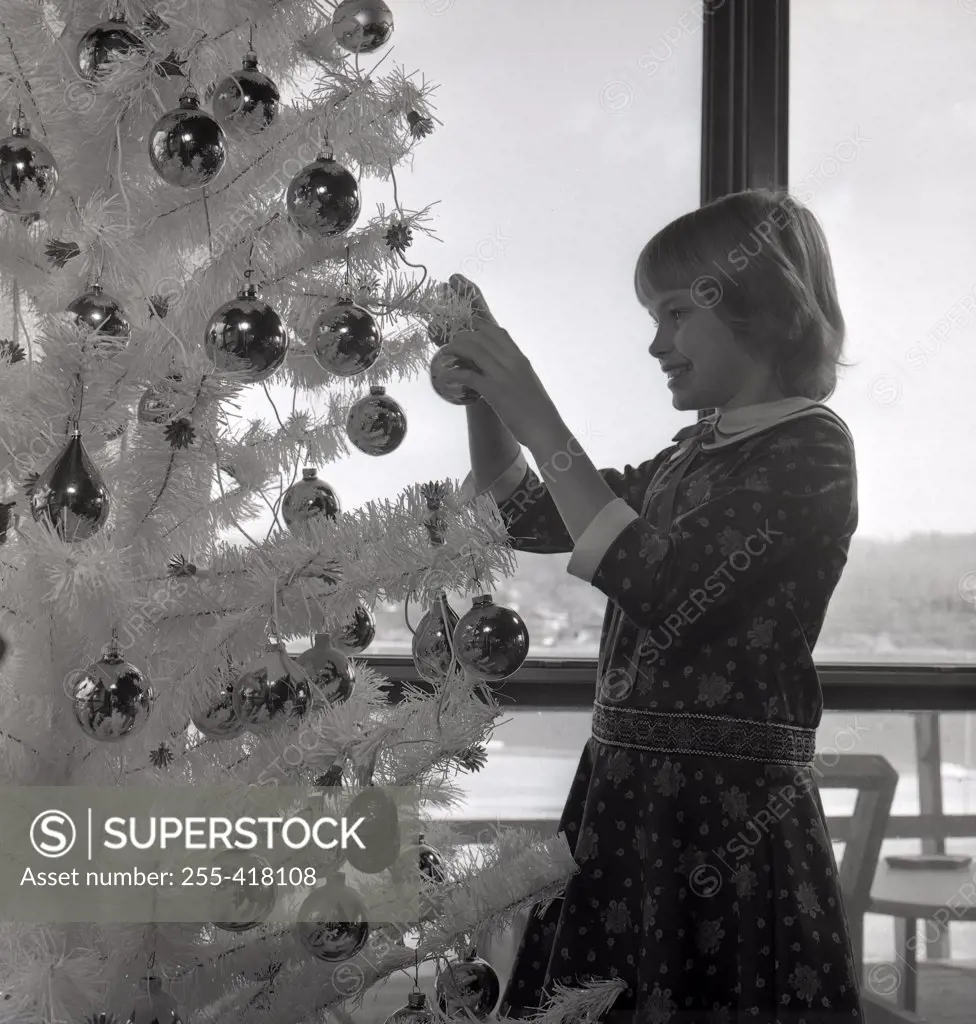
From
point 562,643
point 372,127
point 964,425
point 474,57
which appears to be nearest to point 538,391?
point 372,127

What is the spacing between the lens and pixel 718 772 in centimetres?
99

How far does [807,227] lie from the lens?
3.89 ft

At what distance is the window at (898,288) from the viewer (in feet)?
6.03

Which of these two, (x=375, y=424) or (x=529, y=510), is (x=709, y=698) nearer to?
(x=529, y=510)

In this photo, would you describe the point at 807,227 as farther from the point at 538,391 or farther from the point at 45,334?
the point at 45,334

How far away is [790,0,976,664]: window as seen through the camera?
1.84 m

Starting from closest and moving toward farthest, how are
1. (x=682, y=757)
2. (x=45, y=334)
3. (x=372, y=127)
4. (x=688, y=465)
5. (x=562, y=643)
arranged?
1. (x=45, y=334)
2. (x=372, y=127)
3. (x=682, y=757)
4. (x=688, y=465)
5. (x=562, y=643)

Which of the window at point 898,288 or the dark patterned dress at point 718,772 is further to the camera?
the window at point 898,288

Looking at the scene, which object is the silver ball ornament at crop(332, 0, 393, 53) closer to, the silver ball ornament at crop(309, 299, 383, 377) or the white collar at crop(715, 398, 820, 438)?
the silver ball ornament at crop(309, 299, 383, 377)

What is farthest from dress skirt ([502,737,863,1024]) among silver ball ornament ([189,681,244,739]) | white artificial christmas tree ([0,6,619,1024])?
silver ball ornament ([189,681,244,739])

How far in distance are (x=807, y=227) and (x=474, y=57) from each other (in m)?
0.85

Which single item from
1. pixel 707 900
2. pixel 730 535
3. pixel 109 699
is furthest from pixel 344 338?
pixel 707 900

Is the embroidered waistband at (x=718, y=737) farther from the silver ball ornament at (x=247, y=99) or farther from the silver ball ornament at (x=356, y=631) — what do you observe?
the silver ball ornament at (x=247, y=99)

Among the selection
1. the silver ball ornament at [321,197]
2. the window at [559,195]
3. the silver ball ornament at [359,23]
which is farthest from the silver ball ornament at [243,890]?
the window at [559,195]
